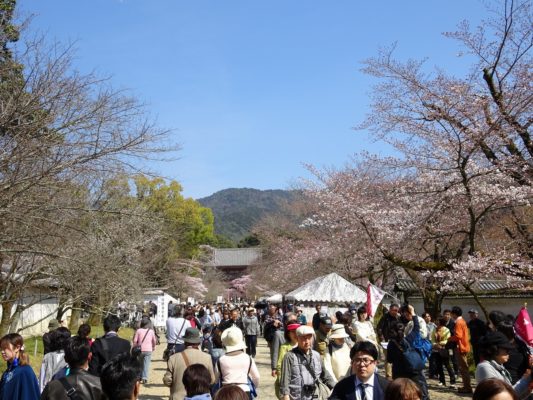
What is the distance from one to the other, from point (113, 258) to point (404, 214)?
265 inches

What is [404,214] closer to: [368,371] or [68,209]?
[68,209]

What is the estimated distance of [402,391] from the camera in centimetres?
290

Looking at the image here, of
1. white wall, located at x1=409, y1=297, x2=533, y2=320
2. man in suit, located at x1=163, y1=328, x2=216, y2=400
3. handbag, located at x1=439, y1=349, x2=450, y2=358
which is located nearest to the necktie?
man in suit, located at x1=163, y1=328, x2=216, y2=400

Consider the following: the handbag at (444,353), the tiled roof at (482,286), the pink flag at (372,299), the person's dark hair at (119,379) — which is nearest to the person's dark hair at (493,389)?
the person's dark hair at (119,379)

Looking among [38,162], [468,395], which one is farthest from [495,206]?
[38,162]

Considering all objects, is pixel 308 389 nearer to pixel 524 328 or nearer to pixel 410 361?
pixel 410 361

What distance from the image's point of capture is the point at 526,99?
33.7 feet

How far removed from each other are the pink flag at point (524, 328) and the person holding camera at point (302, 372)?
183 cm

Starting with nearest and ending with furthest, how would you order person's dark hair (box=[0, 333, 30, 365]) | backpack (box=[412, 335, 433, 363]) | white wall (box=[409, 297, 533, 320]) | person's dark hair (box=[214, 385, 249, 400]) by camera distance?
1. person's dark hair (box=[214, 385, 249, 400])
2. person's dark hair (box=[0, 333, 30, 365])
3. backpack (box=[412, 335, 433, 363])
4. white wall (box=[409, 297, 533, 320])

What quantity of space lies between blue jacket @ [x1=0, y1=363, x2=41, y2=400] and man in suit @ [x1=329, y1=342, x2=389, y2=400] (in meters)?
2.37

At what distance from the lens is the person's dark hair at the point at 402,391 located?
9.46 feet

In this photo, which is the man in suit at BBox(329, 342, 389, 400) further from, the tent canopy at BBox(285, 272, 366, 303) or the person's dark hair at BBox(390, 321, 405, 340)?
the tent canopy at BBox(285, 272, 366, 303)

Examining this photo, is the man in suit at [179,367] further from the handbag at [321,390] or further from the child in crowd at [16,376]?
the child in crowd at [16,376]

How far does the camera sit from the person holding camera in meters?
4.97
